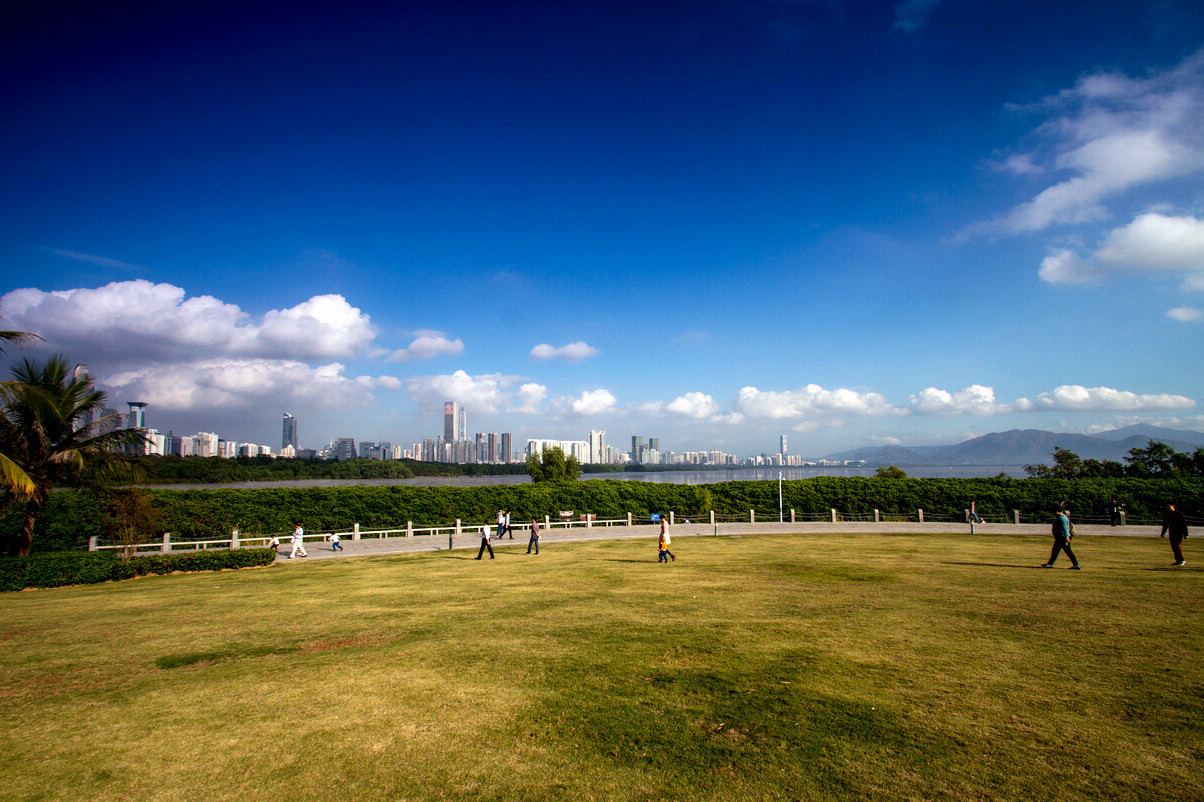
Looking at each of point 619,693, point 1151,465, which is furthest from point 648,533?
point 1151,465

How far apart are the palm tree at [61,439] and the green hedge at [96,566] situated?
1.96 metres

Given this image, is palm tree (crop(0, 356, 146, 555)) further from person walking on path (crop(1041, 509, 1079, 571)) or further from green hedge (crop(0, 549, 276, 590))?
person walking on path (crop(1041, 509, 1079, 571))

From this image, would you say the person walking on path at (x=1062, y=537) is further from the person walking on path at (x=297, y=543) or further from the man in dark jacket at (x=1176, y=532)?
the person walking on path at (x=297, y=543)

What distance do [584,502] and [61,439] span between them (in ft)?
89.9

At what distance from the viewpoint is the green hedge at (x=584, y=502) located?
91.9ft

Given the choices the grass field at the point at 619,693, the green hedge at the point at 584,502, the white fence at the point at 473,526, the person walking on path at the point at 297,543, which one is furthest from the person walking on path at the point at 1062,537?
the person walking on path at the point at 297,543

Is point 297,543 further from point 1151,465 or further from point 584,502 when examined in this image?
point 1151,465

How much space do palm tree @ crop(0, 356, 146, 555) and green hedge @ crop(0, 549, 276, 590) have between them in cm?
196

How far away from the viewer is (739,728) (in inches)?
241

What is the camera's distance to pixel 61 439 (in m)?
18.4

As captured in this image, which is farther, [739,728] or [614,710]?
[614,710]

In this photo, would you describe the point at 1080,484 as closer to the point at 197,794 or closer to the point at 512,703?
the point at 512,703

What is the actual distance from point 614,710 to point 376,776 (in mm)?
2699

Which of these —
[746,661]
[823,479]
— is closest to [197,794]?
[746,661]
